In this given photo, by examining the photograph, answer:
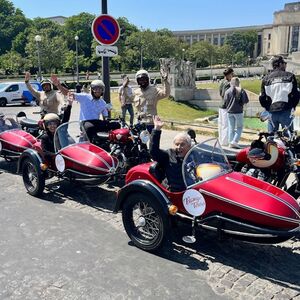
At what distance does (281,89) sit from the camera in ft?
22.0

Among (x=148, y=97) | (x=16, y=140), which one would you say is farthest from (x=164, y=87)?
(x=16, y=140)

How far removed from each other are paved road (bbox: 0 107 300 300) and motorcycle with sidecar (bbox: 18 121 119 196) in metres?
0.62

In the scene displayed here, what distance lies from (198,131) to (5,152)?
6267 millimetres

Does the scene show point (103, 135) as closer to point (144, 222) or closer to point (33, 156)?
point (33, 156)

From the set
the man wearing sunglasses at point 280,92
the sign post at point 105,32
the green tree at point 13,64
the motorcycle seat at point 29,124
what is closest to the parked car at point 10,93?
the motorcycle seat at point 29,124

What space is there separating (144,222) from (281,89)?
12.1 feet

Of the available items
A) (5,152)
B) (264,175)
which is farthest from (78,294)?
(5,152)

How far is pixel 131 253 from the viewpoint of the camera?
445 cm

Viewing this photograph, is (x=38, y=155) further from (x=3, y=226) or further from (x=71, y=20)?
(x=71, y=20)

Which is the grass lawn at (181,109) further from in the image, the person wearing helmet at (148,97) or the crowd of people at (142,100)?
the person wearing helmet at (148,97)

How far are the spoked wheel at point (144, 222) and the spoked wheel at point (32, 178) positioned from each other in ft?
7.06

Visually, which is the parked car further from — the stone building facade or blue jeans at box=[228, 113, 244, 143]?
the stone building facade

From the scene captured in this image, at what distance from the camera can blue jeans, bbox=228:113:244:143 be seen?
371 inches

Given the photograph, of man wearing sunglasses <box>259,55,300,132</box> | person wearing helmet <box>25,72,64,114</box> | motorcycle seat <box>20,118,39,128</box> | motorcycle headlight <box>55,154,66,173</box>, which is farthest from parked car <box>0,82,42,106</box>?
man wearing sunglasses <box>259,55,300,132</box>
